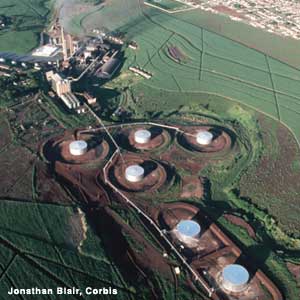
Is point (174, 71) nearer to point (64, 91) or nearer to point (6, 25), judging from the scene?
point (64, 91)

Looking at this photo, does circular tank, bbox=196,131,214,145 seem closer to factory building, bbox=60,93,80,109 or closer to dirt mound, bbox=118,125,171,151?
dirt mound, bbox=118,125,171,151

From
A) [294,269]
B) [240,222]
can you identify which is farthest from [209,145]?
[294,269]

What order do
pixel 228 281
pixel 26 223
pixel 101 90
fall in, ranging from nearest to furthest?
pixel 228 281
pixel 26 223
pixel 101 90

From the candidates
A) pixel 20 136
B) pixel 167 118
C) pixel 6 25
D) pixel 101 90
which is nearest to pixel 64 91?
pixel 101 90

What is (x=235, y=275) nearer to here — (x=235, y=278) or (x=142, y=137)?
(x=235, y=278)

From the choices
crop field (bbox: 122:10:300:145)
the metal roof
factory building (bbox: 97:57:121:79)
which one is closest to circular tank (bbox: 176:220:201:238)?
the metal roof
